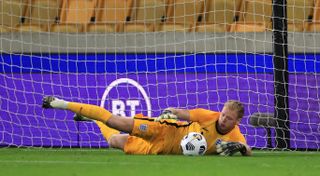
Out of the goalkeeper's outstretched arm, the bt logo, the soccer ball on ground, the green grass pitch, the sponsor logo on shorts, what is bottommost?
the green grass pitch

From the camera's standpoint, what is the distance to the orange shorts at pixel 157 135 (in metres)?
9.49

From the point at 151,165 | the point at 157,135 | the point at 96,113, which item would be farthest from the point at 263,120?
the point at 151,165

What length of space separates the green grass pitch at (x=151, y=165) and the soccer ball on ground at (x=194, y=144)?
0.28 m

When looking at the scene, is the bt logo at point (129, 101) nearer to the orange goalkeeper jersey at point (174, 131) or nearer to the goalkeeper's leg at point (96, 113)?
the orange goalkeeper jersey at point (174, 131)

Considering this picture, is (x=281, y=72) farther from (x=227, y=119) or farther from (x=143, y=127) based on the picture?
(x=143, y=127)

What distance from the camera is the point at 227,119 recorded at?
934 cm

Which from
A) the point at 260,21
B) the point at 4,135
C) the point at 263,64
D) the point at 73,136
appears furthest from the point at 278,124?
the point at 4,135

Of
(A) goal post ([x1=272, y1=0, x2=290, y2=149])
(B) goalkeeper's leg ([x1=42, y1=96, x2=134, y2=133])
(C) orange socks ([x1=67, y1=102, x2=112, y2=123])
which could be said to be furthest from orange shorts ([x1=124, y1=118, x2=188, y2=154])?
(A) goal post ([x1=272, y1=0, x2=290, y2=149])

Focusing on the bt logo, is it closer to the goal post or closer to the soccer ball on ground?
the goal post

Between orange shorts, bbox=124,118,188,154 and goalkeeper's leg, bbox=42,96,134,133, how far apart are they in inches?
4.6

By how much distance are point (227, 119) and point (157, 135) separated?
0.77m

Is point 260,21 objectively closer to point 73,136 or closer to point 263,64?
point 263,64

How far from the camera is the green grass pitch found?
6.89 meters

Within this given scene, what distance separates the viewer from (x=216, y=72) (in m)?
11.7
